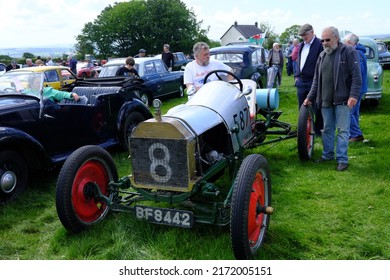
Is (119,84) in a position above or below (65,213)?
above

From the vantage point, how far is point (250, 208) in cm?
309

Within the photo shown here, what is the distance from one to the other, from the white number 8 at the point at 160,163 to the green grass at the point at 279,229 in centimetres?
50

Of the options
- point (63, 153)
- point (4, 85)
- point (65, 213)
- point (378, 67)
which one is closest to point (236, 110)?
point (65, 213)

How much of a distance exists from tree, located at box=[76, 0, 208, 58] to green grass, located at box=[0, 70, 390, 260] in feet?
148

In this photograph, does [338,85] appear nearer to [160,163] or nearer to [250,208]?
[250,208]

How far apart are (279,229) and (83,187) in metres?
1.84

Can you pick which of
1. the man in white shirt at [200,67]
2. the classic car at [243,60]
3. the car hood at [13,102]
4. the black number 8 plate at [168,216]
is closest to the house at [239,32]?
the classic car at [243,60]

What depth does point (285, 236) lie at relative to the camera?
11.1ft

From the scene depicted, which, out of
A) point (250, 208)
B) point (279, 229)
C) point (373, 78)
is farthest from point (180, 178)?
point (373, 78)

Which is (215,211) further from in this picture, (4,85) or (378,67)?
(378,67)

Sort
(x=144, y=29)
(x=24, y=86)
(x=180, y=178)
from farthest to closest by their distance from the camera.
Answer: (x=144, y=29) → (x=24, y=86) → (x=180, y=178)

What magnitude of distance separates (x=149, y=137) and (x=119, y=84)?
3.60 metres

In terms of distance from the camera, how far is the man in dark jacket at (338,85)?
483 centimetres

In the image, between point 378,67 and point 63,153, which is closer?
point 63,153
